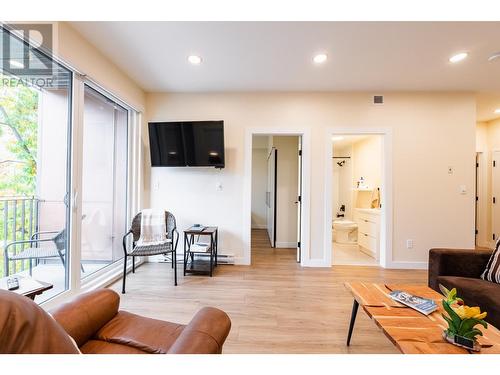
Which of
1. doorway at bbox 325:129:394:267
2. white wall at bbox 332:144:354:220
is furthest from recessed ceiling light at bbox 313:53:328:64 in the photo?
white wall at bbox 332:144:354:220

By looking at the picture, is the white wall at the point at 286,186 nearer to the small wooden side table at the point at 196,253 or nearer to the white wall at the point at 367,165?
the white wall at the point at 367,165

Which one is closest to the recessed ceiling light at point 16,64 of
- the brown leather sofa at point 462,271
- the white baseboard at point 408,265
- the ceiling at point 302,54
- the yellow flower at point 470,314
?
the ceiling at point 302,54

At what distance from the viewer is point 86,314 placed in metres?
1.09

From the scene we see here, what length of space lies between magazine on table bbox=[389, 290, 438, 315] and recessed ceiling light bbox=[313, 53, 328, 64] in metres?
2.37

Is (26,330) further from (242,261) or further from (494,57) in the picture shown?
(494,57)

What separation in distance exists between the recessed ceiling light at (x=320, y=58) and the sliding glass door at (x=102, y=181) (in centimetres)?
258

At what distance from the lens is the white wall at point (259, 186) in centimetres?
688

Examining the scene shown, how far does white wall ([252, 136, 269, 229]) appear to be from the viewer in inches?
271

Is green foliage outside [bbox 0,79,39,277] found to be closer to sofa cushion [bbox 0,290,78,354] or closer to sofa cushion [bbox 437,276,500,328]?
sofa cushion [bbox 0,290,78,354]

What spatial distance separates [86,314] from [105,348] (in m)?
0.19

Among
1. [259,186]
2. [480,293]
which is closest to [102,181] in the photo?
[480,293]
